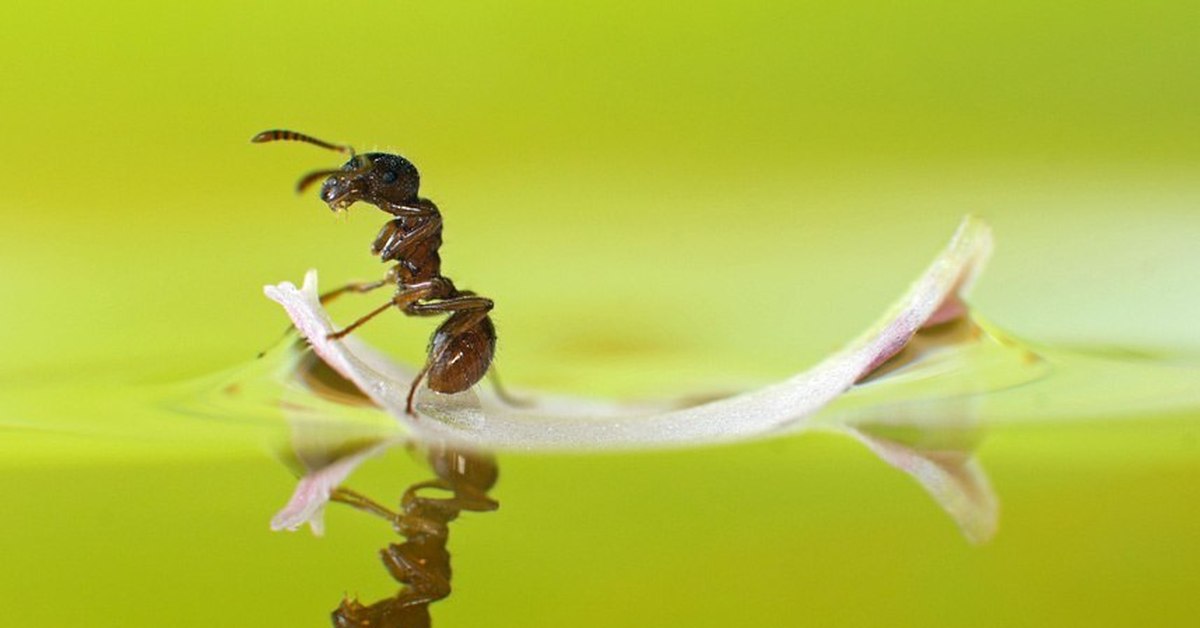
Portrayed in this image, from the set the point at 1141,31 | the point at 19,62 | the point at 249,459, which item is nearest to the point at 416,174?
the point at 249,459

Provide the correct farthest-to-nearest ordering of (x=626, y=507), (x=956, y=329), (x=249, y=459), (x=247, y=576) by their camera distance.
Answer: (x=956, y=329) → (x=249, y=459) → (x=626, y=507) → (x=247, y=576)

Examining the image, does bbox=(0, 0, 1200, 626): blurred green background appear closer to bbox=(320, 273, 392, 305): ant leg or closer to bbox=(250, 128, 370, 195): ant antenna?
bbox=(320, 273, 392, 305): ant leg

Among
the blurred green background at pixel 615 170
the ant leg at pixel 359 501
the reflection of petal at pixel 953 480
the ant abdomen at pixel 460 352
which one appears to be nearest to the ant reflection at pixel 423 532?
the ant leg at pixel 359 501

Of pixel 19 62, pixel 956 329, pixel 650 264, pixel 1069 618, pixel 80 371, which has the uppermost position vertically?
pixel 19 62

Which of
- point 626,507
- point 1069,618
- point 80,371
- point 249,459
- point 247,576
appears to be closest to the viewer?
point 1069,618

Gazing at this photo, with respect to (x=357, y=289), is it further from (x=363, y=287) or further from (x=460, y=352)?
(x=460, y=352)

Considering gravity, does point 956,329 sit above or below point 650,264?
below

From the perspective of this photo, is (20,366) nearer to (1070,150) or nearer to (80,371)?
(80,371)
